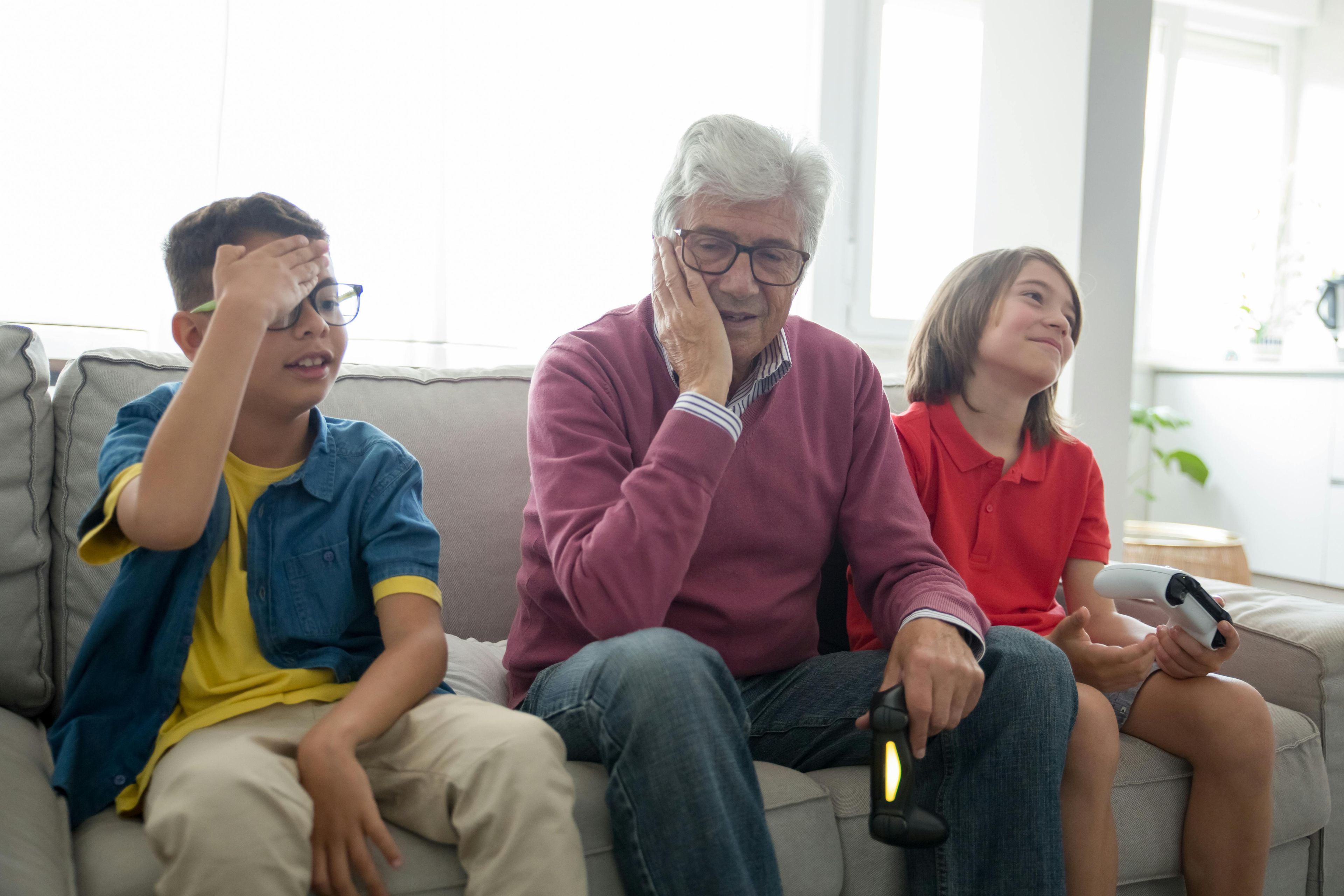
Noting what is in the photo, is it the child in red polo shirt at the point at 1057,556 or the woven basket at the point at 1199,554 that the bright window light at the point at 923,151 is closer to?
the woven basket at the point at 1199,554

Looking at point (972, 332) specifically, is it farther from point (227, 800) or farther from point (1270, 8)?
point (1270, 8)

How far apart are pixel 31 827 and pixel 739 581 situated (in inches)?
30.3

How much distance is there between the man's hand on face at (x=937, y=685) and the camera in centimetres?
105

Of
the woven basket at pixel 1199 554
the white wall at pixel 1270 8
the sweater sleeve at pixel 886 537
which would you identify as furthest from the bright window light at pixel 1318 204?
the sweater sleeve at pixel 886 537

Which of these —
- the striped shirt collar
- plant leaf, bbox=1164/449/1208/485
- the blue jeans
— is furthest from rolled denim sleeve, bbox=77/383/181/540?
plant leaf, bbox=1164/449/1208/485

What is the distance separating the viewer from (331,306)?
3.51 ft

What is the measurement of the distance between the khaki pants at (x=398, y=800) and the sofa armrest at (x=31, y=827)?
0.08 metres

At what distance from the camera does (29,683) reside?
3.91 ft

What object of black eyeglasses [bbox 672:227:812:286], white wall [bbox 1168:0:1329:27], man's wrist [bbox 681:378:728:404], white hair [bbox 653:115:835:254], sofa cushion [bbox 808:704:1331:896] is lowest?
sofa cushion [bbox 808:704:1331:896]

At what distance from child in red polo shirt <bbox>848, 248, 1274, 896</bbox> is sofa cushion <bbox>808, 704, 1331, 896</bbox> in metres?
0.03

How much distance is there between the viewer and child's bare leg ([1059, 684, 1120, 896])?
114 centimetres

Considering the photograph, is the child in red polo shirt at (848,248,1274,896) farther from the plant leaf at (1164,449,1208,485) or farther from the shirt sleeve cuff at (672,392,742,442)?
the plant leaf at (1164,449,1208,485)

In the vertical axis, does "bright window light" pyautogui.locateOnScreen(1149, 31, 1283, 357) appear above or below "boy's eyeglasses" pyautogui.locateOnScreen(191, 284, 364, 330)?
above

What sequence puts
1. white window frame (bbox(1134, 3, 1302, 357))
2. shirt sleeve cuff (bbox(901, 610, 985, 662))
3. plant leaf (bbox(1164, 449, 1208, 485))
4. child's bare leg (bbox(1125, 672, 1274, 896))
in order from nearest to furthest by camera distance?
shirt sleeve cuff (bbox(901, 610, 985, 662))
child's bare leg (bbox(1125, 672, 1274, 896))
plant leaf (bbox(1164, 449, 1208, 485))
white window frame (bbox(1134, 3, 1302, 357))
